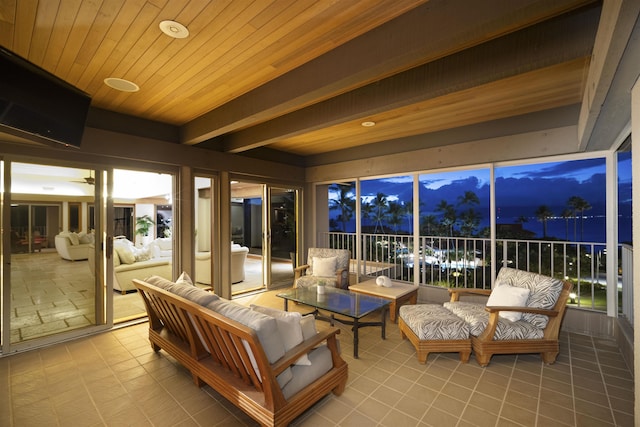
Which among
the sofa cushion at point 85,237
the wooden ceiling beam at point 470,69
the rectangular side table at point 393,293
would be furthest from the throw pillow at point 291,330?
the sofa cushion at point 85,237

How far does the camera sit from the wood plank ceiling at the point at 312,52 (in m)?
1.72

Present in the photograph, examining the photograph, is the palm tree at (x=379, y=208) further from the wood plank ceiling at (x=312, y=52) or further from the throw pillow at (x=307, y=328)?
the throw pillow at (x=307, y=328)

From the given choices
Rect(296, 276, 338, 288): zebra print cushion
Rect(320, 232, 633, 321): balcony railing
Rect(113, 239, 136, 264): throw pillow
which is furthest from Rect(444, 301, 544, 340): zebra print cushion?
Rect(113, 239, 136, 264): throw pillow

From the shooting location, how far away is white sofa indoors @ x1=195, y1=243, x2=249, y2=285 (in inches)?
204

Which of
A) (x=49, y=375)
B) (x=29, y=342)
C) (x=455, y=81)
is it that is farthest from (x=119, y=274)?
(x=455, y=81)

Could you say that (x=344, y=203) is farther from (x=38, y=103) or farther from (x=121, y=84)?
(x=38, y=103)

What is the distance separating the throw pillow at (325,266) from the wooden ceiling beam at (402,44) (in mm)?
2676

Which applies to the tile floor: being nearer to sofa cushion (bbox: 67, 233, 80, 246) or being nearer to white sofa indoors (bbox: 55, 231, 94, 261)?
white sofa indoors (bbox: 55, 231, 94, 261)

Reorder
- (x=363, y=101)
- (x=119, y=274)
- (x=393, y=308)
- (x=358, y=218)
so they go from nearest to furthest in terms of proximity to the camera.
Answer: (x=363, y=101) → (x=393, y=308) → (x=119, y=274) → (x=358, y=218)

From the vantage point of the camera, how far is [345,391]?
2.30 metres

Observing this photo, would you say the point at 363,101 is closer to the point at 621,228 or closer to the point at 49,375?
the point at 621,228

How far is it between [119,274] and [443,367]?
16.6 feet

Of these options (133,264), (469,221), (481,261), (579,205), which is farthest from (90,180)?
(579,205)

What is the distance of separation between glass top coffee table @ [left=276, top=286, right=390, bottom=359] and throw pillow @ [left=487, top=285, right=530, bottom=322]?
1144 mm
